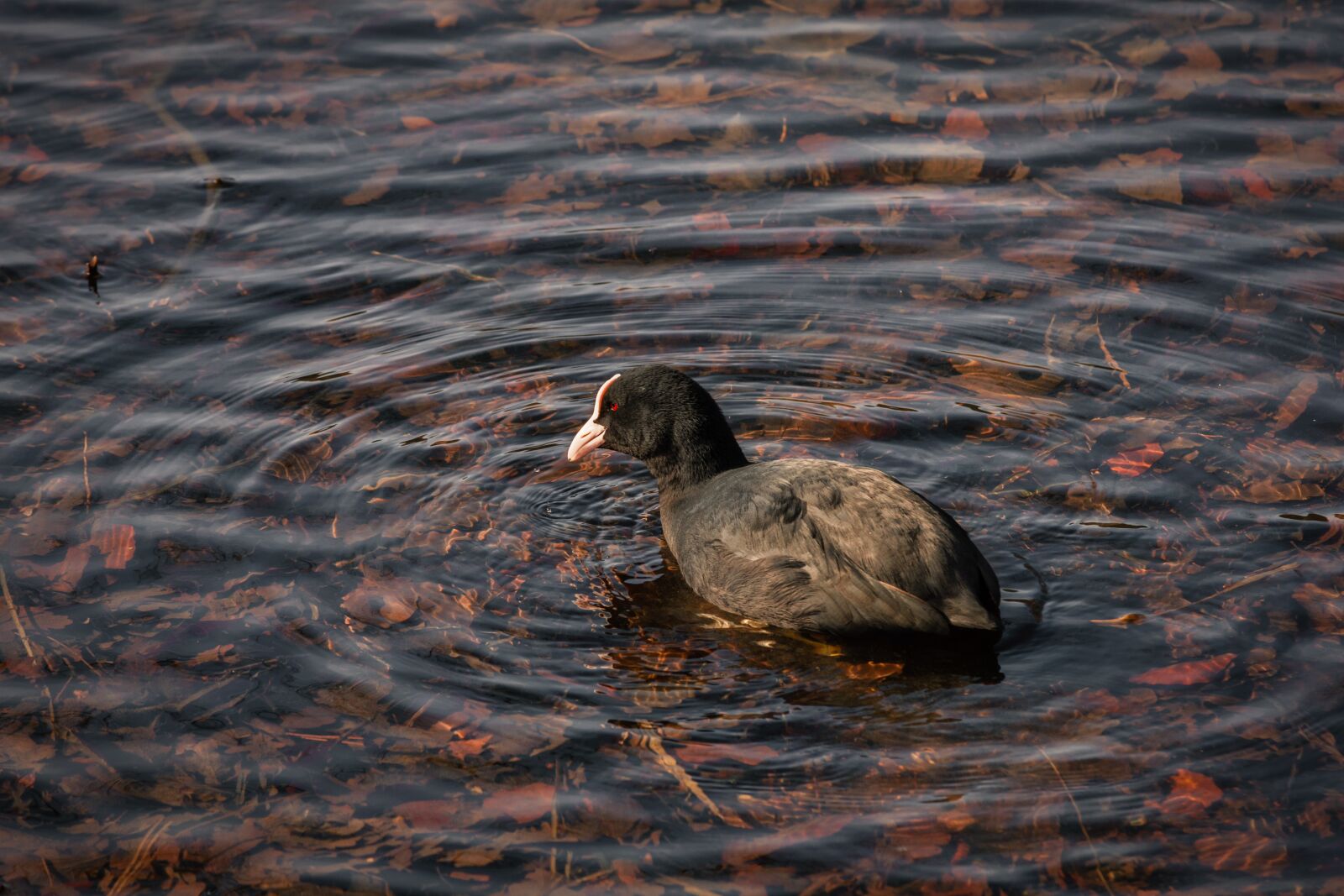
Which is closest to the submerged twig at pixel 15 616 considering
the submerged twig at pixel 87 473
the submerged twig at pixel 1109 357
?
the submerged twig at pixel 87 473

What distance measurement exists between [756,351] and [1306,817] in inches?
140

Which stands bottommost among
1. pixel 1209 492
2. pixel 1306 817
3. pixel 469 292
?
pixel 1306 817

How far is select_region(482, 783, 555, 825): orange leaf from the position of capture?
4918 mm

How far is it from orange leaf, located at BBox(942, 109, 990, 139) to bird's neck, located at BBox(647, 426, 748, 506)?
3689 mm

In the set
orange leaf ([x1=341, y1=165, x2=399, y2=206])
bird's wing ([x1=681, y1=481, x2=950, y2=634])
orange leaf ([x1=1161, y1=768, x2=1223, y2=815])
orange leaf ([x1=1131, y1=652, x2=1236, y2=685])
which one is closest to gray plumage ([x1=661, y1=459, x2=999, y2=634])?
bird's wing ([x1=681, y1=481, x2=950, y2=634])

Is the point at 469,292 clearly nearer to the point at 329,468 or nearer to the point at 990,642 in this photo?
the point at 329,468

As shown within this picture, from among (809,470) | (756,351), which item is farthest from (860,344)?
(809,470)

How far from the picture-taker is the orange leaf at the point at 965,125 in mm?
9312

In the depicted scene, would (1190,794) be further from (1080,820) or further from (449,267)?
(449,267)

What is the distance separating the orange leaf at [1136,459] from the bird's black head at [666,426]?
159 cm

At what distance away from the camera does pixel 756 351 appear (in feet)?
24.8

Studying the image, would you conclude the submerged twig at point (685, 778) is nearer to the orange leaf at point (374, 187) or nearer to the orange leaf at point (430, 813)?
the orange leaf at point (430, 813)

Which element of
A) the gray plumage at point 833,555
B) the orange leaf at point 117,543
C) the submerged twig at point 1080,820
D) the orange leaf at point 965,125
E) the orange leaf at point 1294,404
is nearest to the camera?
the submerged twig at point 1080,820

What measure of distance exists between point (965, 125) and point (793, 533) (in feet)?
14.6
